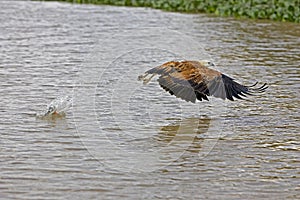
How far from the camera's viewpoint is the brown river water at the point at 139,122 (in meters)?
5.14

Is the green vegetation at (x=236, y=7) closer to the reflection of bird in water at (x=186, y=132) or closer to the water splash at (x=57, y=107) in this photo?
the reflection of bird in water at (x=186, y=132)

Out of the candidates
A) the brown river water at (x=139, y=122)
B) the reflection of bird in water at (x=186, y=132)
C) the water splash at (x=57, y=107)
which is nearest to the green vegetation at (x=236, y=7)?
the brown river water at (x=139, y=122)

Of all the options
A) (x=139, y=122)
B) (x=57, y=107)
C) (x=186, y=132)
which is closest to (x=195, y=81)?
(x=186, y=132)

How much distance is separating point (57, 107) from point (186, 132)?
4.16 ft

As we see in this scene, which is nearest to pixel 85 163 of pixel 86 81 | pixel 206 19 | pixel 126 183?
pixel 126 183

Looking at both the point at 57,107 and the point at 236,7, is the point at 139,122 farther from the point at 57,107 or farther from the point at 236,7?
the point at 236,7

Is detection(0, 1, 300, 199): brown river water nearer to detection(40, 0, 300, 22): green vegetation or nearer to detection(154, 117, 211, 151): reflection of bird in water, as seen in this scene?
detection(154, 117, 211, 151): reflection of bird in water

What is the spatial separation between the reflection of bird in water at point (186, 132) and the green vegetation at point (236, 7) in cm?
738

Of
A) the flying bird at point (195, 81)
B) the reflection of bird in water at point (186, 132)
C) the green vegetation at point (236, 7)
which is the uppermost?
the flying bird at point (195, 81)

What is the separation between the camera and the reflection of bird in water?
6320 millimetres

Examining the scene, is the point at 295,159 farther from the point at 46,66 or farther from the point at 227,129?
the point at 46,66

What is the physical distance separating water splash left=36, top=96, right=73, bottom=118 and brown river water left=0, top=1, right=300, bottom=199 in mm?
80

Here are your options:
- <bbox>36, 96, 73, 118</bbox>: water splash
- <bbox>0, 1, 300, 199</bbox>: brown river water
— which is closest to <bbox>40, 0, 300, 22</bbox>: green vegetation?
<bbox>0, 1, 300, 199</bbox>: brown river water

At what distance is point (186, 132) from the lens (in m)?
6.61
